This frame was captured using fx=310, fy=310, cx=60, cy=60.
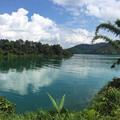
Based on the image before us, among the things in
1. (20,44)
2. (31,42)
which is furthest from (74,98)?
(31,42)

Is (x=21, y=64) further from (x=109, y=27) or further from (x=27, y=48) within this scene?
(x=109, y=27)

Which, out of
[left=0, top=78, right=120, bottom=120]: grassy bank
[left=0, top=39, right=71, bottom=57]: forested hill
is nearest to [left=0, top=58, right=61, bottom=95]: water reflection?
[left=0, top=78, right=120, bottom=120]: grassy bank

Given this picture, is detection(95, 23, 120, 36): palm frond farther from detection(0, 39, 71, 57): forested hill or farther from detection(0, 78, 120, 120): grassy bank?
detection(0, 39, 71, 57): forested hill

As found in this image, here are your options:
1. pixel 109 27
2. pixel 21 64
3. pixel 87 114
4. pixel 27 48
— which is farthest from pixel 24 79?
pixel 27 48

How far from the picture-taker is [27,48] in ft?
505

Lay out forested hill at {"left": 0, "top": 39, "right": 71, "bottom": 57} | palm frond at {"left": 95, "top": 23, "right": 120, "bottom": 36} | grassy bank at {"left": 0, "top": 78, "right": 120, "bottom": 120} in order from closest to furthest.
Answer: grassy bank at {"left": 0, "top": 78, "right": 120, "bottom": 120}
palm frond at {"left": 95, "top": 23, "right": 120, "bottom": 36}
forested hill at {"left": 0, "top": 39, "right": 71, "bottom": 57}

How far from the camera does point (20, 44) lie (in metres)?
151

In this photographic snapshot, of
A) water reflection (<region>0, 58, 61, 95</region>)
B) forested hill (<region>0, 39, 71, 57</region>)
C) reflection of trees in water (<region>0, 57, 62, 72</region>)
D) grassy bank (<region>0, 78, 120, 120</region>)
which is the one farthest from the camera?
forested hill (<region>0, 39, 71, 57</region>)

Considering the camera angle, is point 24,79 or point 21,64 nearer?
point 24,79

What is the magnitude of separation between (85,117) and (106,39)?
16.1 metres

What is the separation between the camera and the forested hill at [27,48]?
465 ft

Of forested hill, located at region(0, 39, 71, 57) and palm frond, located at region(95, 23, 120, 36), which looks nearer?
palm frond, located at region(95, 23, 120, 36)

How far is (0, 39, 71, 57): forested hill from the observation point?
14162 cm

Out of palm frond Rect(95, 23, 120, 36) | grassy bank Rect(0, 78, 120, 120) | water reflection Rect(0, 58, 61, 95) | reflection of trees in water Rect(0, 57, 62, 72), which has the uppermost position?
palm frond Rect(95, 23, 120, 36)
